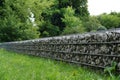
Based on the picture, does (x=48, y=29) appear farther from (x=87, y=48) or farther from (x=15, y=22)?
(x=87, y=48)

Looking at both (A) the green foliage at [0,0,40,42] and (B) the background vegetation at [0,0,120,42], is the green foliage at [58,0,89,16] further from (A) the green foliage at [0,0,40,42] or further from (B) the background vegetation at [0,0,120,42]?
(A) the green foliage at [0,0,40,42]

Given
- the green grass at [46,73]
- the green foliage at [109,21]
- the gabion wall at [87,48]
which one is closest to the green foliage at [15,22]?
the gabion wall at [87,48]

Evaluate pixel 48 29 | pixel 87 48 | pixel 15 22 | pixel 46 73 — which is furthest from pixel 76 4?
pixel 46 73

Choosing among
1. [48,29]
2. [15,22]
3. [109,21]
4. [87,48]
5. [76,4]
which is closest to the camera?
[87,48]

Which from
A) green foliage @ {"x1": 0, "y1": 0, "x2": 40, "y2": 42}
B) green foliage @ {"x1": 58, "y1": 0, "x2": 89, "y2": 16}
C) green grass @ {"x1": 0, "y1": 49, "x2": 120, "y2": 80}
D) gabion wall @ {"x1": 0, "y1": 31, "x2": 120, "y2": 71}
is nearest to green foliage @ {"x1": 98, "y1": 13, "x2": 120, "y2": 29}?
green foliage @ {"x1": 58, "y1": 0, "x2": 89, "y2": 16}

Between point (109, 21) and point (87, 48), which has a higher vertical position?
point (87, 48)

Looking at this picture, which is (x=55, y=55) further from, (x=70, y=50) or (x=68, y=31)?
(x=68, y=31)

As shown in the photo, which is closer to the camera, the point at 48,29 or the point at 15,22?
the point at 15,22

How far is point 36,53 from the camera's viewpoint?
17656 mm

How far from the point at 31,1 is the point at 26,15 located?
1983mm

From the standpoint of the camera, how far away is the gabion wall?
785 centimetres

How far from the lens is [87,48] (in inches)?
385

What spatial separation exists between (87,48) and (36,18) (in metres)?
38.0

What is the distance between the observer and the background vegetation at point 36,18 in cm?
3816
